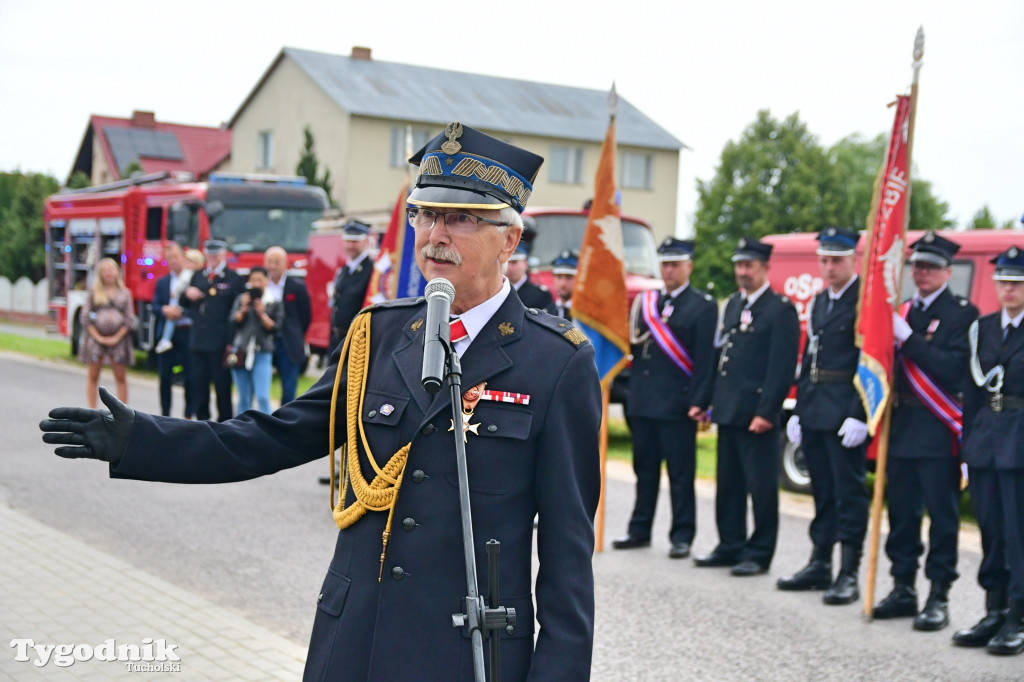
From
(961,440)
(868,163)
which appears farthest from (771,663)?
(868,163)

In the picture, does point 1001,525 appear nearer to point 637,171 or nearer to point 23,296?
point 637,171

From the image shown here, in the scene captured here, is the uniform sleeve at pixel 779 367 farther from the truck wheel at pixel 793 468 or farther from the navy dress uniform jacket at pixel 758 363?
the truck wheel at pixel 793 468

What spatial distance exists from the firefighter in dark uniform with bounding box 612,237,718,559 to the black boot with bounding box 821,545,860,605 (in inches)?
54.0

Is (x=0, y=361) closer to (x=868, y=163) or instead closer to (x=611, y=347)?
(x=611, y=347)

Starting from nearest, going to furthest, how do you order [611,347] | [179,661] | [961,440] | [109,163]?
[179,661]
[961,440]
[611,347]
[109,163]

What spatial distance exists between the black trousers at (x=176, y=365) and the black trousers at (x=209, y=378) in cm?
44

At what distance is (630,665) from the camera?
5.56 meters

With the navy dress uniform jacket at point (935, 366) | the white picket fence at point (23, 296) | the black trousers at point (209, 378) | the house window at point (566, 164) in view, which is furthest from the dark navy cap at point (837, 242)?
the white picket fence at point (23, 296)

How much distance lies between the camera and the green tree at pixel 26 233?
147ft

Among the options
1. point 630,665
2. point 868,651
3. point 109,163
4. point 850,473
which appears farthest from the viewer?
point 109,163

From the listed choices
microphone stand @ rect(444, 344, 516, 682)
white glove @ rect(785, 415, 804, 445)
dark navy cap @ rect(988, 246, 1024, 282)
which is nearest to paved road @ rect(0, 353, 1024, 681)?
white glove @ rect(785, 415, 804, 445)

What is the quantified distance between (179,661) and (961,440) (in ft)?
14.4

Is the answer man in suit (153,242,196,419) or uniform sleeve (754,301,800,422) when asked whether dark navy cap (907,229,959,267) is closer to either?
uniform sleeve (754,301,800,422)

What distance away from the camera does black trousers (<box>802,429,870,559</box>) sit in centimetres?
716
